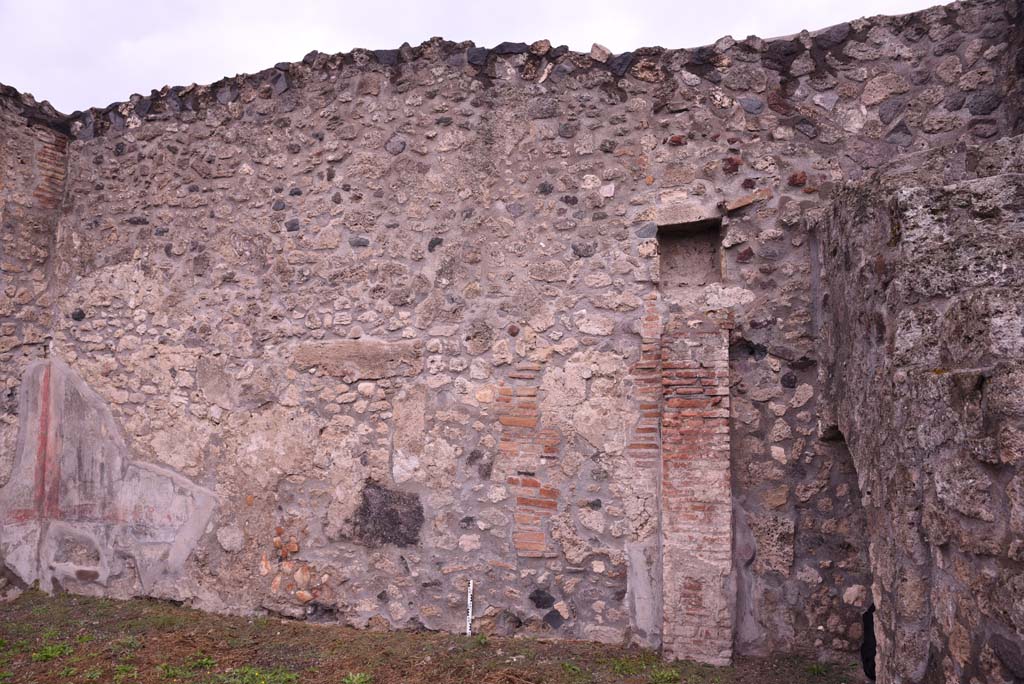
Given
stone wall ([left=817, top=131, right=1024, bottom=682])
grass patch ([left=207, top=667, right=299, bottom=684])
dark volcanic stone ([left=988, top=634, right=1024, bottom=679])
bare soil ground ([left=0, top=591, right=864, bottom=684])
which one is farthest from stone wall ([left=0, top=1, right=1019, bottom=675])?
dark volcanic stone ([left=988, top=634, right=1024, bottom=679])

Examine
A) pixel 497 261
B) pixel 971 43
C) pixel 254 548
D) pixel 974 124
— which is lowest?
pixel 254 548

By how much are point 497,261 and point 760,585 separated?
254 cm

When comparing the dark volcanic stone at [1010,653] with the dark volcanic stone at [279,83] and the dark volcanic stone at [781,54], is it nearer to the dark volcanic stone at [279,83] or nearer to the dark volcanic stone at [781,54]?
the dark volcanic stone at [781,54]

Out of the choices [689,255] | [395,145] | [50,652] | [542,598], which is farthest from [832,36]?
[50,652]

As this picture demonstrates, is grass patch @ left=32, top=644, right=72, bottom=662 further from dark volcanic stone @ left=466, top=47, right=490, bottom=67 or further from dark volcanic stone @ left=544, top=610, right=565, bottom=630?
dark volcanic stone @ left=466, top=47, right=490, bottom=67

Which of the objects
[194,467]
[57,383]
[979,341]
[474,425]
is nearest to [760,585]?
[474,425]

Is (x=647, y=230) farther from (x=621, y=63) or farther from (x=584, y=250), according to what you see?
(x=621, y=63)

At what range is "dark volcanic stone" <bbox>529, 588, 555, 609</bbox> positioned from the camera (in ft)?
14.8

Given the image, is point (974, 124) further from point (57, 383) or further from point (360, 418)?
point (57, 383)

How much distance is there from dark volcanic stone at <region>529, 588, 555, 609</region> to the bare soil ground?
0.70 feet

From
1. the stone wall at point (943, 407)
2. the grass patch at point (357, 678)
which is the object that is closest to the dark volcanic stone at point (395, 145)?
the stone wall at point (943, 407)

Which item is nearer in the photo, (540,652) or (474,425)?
(540,652)

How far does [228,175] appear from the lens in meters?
5.58

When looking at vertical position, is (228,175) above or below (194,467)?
above
